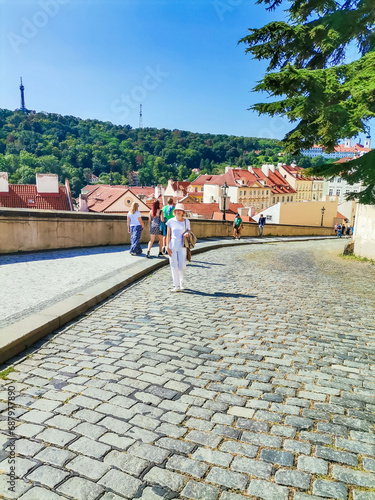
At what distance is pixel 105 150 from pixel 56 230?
134 metres

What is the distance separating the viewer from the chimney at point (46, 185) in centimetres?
2663

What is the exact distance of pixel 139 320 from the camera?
550cm

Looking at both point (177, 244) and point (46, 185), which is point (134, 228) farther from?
point (46, 185)

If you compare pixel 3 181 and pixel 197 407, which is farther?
pixel 3 181

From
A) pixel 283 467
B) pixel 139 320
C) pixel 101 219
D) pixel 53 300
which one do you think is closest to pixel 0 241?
pixel 101 219

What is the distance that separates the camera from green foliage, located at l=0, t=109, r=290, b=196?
107m

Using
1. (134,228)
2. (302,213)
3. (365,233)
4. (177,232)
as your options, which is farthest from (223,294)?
(302,213)

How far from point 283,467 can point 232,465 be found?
0.33 meters

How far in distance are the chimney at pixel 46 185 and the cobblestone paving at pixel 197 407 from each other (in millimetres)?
22786

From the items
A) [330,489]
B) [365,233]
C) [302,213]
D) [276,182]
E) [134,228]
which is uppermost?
[276,182]

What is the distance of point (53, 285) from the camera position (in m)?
6.91

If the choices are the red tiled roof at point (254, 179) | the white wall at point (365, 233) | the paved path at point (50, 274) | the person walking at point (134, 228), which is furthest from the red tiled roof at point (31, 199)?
the red tiled roof at point (254, 179)

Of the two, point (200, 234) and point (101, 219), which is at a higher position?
point (101, 219)

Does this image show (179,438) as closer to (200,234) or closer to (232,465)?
(232,465)
